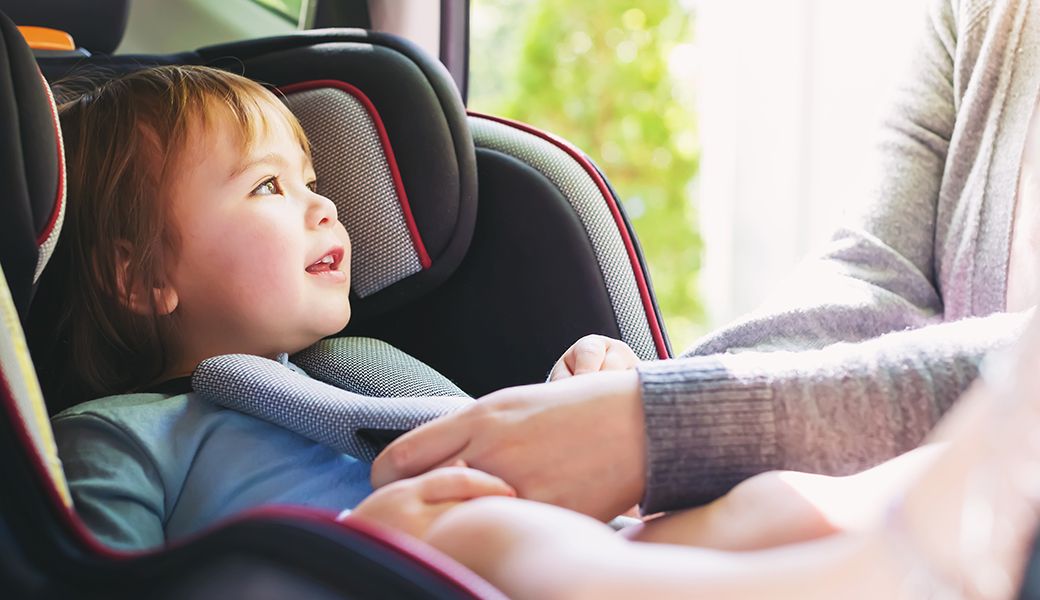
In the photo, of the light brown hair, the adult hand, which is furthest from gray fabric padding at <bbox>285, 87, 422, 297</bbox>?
the adult hand

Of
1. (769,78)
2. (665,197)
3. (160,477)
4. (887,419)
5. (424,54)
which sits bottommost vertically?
(665,197)

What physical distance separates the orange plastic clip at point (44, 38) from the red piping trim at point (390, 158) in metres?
0.28

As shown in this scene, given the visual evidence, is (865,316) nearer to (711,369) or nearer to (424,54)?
(711,369)

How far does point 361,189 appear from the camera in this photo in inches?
49.8

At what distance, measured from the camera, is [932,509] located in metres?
0.44

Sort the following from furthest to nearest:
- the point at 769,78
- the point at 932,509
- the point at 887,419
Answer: the point at 769,78 < the point at 887,419 < the point at 932,509

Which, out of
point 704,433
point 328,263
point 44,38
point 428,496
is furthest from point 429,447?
point 44,38

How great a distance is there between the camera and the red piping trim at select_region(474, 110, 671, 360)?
1.21 metres

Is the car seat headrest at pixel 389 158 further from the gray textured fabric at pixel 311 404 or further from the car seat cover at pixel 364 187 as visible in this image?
the gray textured fabric at pixel 311 404

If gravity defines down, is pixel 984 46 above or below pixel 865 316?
above

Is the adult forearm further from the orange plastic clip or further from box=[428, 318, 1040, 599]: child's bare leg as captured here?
the orange plastic clip

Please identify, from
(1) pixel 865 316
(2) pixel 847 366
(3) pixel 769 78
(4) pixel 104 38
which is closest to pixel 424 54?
(4) pixel 104 38

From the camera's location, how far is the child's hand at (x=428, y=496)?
2.41 ft

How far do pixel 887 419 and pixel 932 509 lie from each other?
1.09 ft
